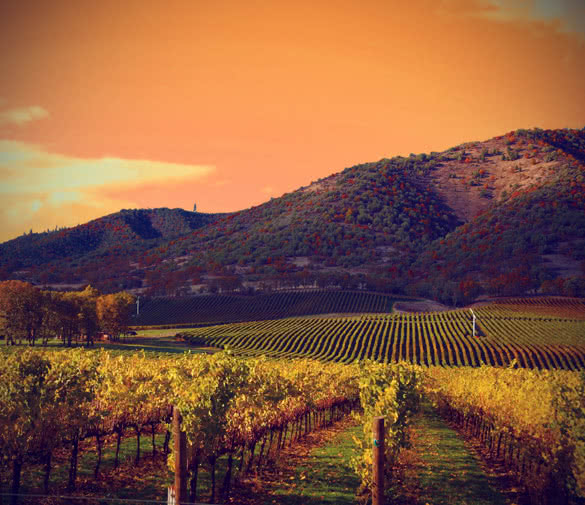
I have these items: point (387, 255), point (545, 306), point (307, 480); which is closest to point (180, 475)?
point (307, 480)

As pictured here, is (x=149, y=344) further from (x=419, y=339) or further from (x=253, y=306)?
(x=253, y=306)

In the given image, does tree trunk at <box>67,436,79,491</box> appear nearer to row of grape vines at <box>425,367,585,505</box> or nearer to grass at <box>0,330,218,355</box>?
row of grape vines at <box>425,367,585,505</box>

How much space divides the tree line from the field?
44.0 feet

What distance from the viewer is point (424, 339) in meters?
78.3

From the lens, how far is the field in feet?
219

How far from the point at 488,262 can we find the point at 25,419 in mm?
153335

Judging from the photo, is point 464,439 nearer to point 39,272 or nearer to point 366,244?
point 366,244

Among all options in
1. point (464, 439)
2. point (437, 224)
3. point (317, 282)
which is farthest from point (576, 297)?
point (464, 439)

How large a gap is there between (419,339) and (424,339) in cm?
109

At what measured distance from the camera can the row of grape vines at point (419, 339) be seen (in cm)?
6662

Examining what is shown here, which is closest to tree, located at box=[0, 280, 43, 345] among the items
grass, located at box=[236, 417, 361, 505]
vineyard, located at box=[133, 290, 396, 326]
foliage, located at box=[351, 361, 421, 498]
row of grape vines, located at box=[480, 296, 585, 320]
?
vineyard, located at box=[133, 290, 396, 326]

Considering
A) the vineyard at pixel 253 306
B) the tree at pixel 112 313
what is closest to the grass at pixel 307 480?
the tree at pixel 112 313

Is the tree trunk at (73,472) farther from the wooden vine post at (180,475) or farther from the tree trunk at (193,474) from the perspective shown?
the wooden vine post at (180,475)

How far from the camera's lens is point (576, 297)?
117875 millimetres
